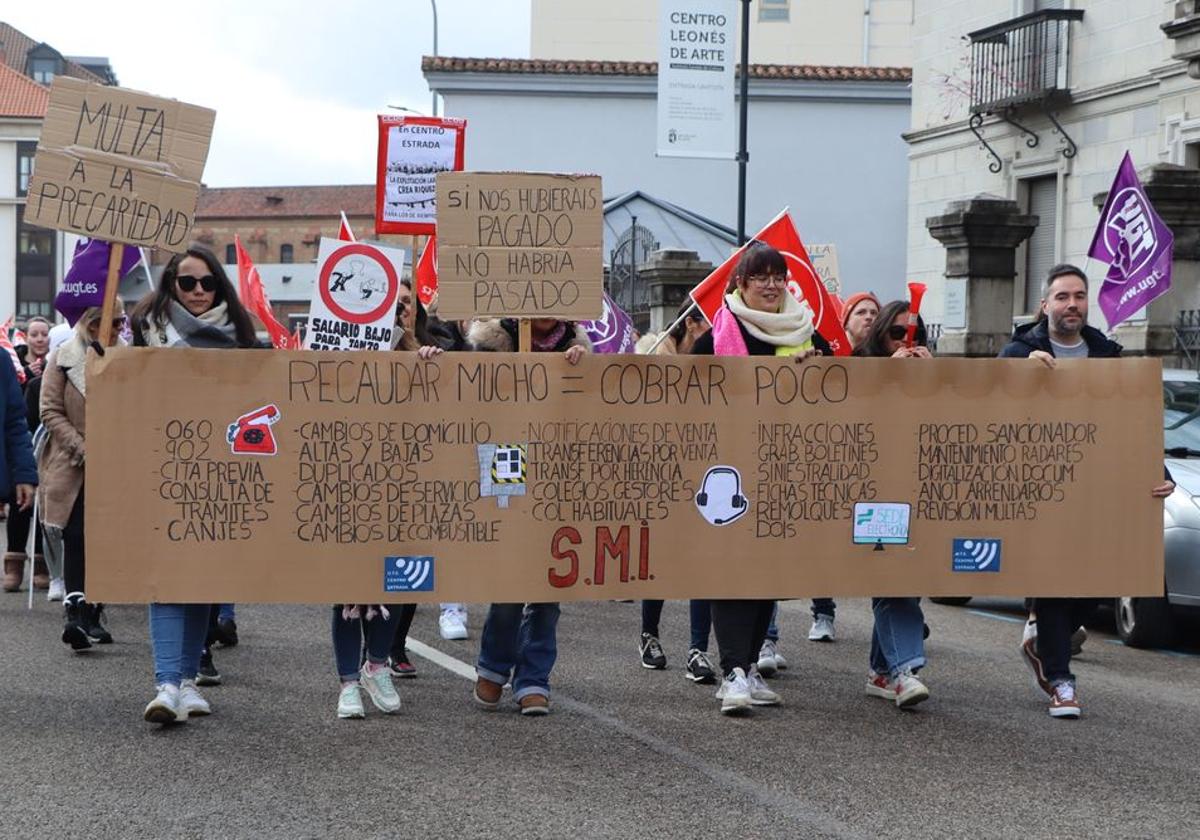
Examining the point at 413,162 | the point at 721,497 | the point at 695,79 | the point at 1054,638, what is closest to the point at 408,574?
the point at 721,497

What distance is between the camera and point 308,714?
303 inches

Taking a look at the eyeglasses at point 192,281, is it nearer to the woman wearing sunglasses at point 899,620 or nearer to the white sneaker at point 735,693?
the white sneaker at point 735,693

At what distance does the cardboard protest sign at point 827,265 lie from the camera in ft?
49.6

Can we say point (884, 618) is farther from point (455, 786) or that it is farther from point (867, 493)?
point (455, 786)

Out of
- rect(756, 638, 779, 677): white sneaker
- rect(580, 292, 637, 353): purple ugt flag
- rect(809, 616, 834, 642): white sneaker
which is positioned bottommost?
rect(809, 616, 834, 642): white sneaker

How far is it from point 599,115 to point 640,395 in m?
39.1

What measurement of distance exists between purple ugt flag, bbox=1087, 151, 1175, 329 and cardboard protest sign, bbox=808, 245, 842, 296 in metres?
2.46

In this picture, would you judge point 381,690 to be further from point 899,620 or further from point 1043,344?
point 1043,344

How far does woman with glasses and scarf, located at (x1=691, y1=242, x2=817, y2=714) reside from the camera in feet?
25.3

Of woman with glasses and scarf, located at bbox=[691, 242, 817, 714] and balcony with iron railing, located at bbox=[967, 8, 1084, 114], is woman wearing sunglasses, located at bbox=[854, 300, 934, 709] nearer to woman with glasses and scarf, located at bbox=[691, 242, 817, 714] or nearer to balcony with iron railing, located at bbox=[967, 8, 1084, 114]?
woman with glasses and scarf, located at bbox=[691, 242, 817, 714]

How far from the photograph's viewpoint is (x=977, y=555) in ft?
25.5

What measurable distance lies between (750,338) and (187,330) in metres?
2.37

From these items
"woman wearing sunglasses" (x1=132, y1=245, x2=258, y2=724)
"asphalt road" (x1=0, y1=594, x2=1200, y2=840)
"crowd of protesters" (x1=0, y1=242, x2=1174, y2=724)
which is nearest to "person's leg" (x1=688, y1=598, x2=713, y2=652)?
"crowd of protesters" (x1=0, y1=242, x2=1174, y2=724)

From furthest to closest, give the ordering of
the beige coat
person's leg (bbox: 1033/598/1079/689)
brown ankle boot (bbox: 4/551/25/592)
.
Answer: brown ankle boot (bbox: 4/551/25/592) < the beige coat < person's leg (bbox: 1033/598/1079/689)
